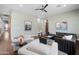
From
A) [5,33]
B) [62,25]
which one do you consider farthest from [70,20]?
[5,33]

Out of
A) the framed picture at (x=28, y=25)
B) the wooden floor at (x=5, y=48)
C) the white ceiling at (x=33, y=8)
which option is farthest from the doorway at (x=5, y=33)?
the framed picture at (x=28, y=25)

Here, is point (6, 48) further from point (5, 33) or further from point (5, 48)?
point (5, 33)

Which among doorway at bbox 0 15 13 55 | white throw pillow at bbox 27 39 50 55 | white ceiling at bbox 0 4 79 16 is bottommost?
A: white throw pillow at bbox 27 39 50 55

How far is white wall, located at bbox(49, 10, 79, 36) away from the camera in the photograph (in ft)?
5.71

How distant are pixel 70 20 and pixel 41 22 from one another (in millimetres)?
482

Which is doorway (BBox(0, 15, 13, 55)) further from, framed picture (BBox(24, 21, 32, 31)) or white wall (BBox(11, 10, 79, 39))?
framed picture (BBox(24, 21, 32, 31))

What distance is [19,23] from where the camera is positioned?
175 centimetres

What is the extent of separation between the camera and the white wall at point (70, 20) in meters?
1.74

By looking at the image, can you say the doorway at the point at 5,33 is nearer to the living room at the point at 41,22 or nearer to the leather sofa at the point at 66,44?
the living room at the point at 41,22

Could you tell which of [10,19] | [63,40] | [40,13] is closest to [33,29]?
[40,13]

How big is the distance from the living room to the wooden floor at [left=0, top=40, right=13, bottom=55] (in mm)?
65

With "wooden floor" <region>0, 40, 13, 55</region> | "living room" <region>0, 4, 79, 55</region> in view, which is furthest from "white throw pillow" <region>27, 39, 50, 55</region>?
"wooden floor" <region>0, 40, 13, 55</region>
